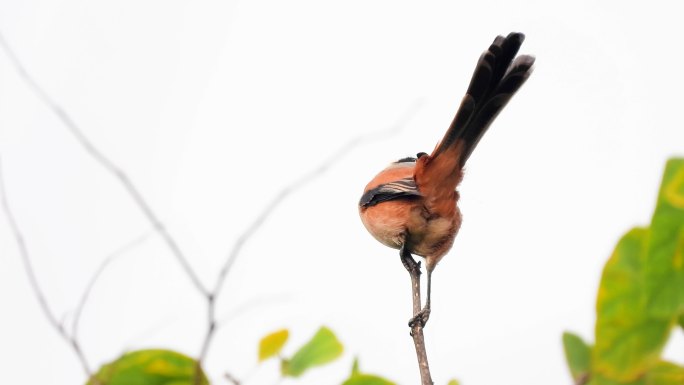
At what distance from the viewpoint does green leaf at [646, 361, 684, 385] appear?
82 cm

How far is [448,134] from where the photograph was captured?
14.8ft

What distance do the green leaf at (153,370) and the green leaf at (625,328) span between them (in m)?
0.45

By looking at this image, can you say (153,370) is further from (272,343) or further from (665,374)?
(665,374)

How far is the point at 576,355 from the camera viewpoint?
88 centimetres

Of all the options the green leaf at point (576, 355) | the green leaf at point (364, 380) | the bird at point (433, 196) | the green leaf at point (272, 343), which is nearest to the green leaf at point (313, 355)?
the green leaf at point (272, 343)

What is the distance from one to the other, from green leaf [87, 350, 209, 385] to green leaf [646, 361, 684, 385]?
49 cm

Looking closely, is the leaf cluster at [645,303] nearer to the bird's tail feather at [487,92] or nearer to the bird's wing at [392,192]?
the bird's tail feather at [487,92]

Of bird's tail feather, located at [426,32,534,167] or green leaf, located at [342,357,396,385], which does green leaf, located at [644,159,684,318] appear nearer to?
green leaf, located at [342,357,396,385]

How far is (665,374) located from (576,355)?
9 centimetres

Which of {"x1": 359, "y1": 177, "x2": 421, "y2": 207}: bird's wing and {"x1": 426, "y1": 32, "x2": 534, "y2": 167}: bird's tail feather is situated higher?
{"x1": 426, "y1": 32, "x2": 534, "y2": 167}: bird's tail feather

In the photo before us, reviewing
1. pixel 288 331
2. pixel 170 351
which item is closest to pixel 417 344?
pixel 288 331

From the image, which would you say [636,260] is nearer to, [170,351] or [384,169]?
[170,351]

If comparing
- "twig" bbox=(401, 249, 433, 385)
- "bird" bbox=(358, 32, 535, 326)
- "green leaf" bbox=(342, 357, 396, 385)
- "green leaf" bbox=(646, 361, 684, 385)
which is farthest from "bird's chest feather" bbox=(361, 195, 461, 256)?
"green leaf" bbox=(646, 361, 684, 385)

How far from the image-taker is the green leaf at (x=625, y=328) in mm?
795
